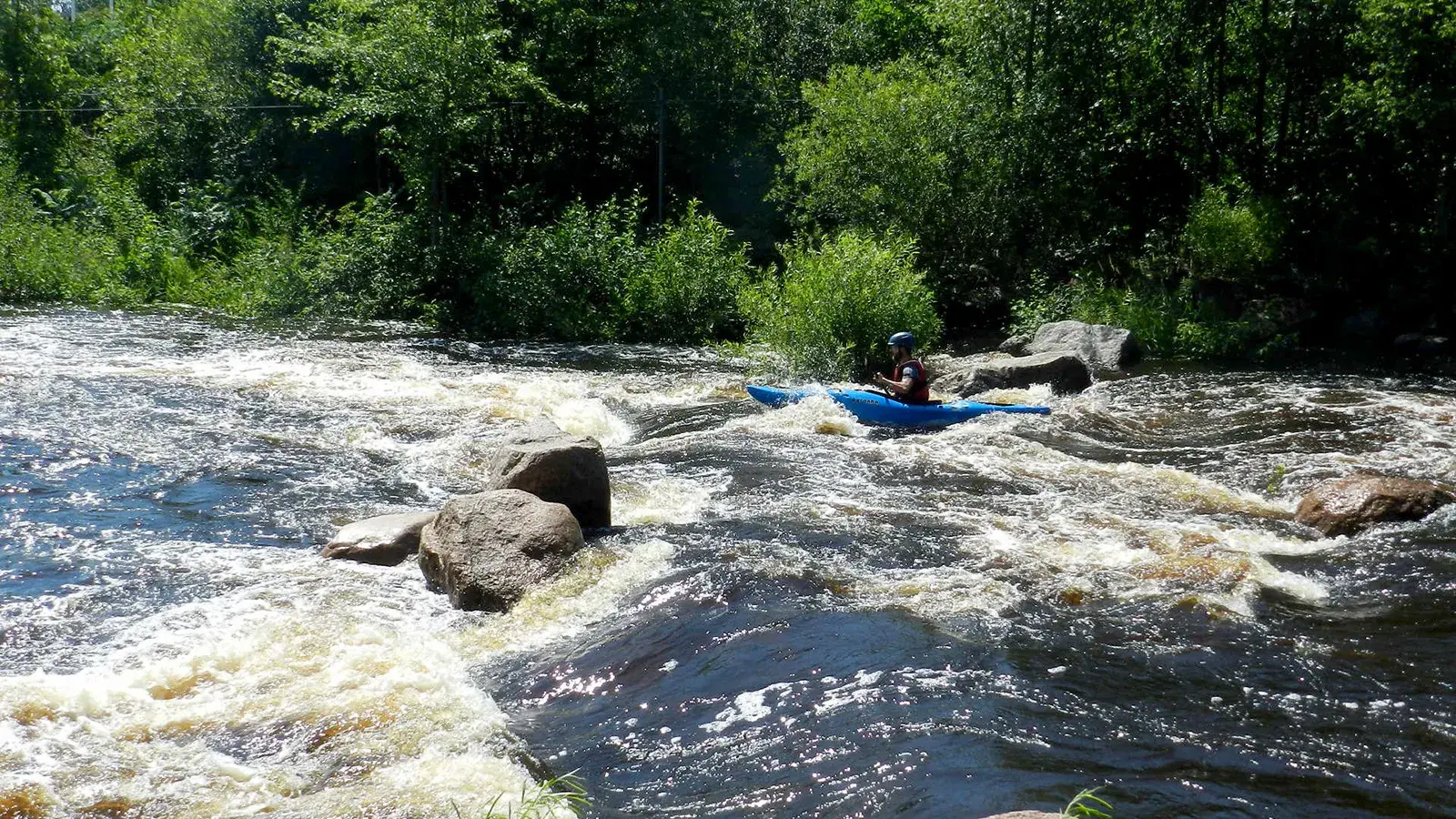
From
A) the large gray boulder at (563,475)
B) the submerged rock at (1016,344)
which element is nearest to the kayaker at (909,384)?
the large gray boulder at (563,475)

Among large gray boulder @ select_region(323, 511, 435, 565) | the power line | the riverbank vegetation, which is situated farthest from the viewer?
the power line

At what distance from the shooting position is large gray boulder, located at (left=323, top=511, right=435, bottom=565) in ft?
23.2

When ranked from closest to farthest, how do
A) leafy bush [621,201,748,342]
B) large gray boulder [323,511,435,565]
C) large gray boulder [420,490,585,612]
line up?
large gray boulder [420,490,585,612] < large gray boulder [323,511,435,565] < leafy bush [621,201,748,342]

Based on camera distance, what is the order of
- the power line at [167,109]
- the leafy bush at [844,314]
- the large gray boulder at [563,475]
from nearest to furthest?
the large gray boulder at [563,475] < the leafy bush at [844,314] < the power line at [167,109]

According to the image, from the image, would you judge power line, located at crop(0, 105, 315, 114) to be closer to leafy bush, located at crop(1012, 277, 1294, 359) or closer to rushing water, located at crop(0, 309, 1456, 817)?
rushing water, located at crop(0, 309, 1456, 817)

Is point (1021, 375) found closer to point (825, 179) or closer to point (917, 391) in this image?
point (917, 391)

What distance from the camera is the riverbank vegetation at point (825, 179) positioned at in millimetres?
15859

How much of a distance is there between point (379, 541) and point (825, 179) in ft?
39.4

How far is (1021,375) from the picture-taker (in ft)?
Answer: 41.3

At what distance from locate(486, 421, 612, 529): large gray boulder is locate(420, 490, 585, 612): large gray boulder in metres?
0.46

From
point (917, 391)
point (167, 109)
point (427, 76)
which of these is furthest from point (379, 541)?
point (167, 109)

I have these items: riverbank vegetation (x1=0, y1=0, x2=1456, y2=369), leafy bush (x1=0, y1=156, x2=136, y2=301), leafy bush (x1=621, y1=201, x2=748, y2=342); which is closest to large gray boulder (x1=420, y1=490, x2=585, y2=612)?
riverbank vegetation (x1=0, y1=0, x2=1456, y2=369)

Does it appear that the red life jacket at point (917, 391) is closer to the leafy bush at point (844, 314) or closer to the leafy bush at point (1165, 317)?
the leafy bush at point (844, 314)

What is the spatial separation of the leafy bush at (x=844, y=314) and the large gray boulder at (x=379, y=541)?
704 cm
